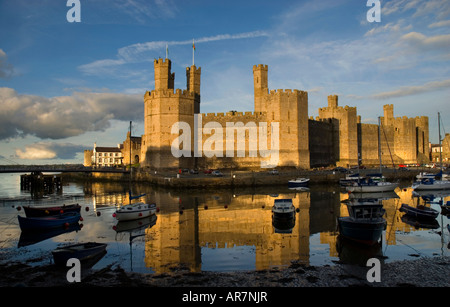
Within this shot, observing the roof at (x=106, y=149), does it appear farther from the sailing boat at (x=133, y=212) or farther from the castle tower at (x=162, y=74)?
the sailing boat at (x=133, y=212)

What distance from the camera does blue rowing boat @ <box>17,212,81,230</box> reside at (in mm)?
14940

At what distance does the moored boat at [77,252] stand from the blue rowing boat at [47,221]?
584 centimetres

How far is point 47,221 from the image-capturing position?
15461 mm

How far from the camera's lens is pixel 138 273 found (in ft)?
29.9

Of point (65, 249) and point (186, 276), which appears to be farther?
point (65, 249)

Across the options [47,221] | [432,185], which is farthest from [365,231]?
[432,185]

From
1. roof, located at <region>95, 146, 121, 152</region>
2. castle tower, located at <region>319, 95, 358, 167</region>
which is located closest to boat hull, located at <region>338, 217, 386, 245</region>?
castle tower, located at <region>319, 95, 358, 167</region>

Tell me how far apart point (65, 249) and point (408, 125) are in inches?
2188

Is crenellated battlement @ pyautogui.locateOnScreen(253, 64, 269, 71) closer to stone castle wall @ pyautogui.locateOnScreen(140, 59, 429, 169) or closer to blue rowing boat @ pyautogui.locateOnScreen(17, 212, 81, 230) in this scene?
stone castle wall @ pyautogui.locateOnScreen(140, 59, 429, 169)

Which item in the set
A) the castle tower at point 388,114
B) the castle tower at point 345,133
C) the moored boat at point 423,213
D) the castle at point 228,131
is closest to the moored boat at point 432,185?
the castle at point 228,131

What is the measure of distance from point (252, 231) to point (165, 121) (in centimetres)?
2550
